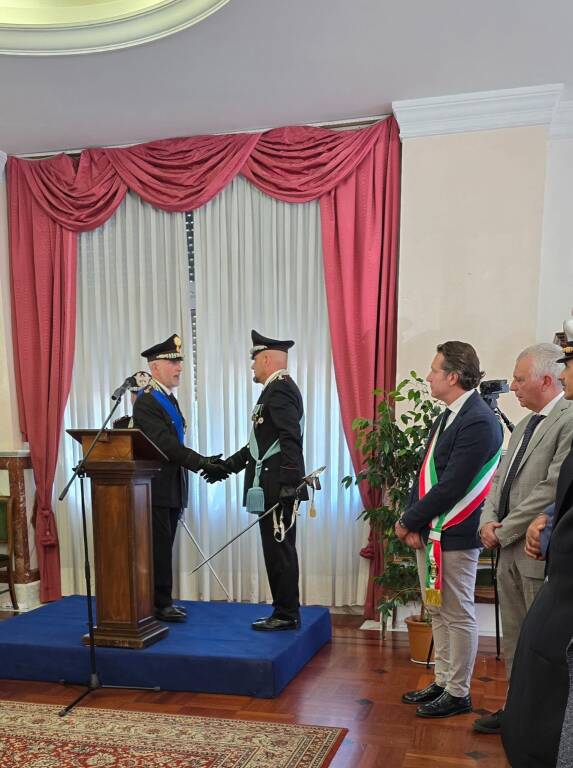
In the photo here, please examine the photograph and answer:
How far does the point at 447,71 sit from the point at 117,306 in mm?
2759

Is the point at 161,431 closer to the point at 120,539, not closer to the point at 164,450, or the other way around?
the point at 164,450

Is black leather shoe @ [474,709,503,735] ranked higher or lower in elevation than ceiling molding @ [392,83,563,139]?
lower

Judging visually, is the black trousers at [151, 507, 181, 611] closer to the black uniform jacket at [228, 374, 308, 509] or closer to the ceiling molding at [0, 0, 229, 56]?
the black uniform jacket at [228, 374, 308, 509]

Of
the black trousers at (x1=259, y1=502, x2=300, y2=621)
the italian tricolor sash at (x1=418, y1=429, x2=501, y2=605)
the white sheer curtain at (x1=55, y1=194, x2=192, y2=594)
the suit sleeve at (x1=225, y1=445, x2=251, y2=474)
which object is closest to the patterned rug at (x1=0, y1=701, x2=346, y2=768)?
the italian tricolor sash at (x1=418, y1=429, x2=501, y2=605)

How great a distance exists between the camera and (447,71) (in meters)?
4.23

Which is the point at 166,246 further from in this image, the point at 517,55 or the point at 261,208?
the point at 517,55

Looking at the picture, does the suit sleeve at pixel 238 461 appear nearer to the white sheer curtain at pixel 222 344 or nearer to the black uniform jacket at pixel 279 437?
the black uniform jacket at pixel 279 437

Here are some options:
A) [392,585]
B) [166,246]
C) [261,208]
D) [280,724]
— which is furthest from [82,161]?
[280,724]

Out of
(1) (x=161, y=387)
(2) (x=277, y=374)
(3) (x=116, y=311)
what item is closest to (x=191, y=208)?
(3) (x=116, y=311)

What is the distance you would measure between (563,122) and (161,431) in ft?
10.3

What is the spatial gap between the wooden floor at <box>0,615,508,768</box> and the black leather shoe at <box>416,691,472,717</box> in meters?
0.03

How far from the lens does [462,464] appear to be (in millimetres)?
2979

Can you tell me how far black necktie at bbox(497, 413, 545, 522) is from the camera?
284 cm

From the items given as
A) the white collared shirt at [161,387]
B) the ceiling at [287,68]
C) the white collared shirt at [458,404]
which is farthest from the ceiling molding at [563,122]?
the white collared shirt at [161,387]
